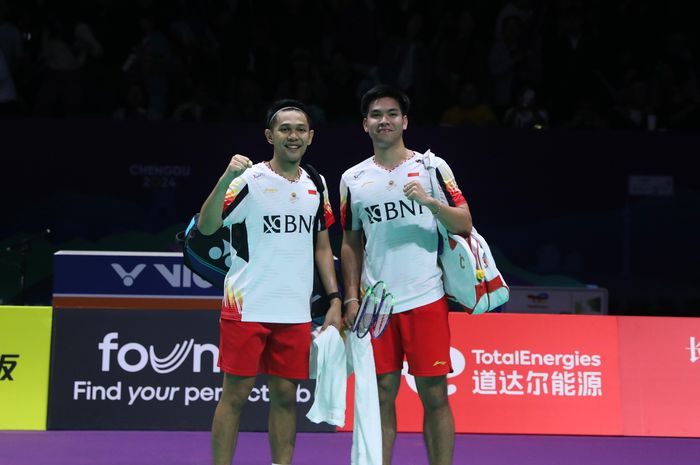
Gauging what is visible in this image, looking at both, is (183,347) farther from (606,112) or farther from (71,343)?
(606,112)

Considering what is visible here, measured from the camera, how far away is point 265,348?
5.32 metres

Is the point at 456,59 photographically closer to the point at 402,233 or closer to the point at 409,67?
the point at 409,67

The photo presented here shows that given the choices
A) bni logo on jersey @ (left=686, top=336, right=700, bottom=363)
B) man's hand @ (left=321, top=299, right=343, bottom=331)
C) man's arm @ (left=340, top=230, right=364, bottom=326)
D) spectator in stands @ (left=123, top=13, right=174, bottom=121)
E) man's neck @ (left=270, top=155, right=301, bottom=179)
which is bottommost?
bni logo on jersey @ (left=686, top=336, right=700, bottom=363)

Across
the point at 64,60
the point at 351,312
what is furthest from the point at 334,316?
the point at 64,60

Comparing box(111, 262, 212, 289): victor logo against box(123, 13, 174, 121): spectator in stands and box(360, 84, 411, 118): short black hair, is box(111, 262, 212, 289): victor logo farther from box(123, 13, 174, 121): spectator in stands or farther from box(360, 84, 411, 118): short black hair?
box(123, 13, 174, 121): spectator in stands

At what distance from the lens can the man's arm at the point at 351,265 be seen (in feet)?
17.5

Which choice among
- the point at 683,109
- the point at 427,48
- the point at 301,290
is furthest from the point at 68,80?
the point at 301,290

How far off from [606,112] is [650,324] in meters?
4.47

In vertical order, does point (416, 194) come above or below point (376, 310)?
above

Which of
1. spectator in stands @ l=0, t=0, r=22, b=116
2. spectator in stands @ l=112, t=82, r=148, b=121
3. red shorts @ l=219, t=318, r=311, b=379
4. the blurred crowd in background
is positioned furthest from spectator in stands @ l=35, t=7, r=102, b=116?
red shorts @ l=219, t=318, r=311, b=379

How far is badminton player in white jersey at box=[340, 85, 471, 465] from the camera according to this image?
5242 mm

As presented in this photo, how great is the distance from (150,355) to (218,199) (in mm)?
2483

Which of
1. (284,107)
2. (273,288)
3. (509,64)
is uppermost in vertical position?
(509,64)

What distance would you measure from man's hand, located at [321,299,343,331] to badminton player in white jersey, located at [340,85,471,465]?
0.14 ft
